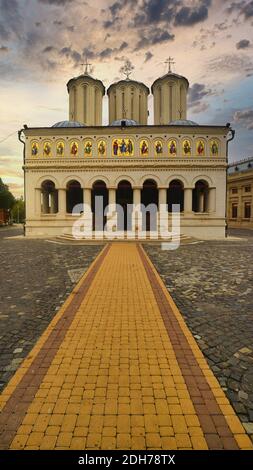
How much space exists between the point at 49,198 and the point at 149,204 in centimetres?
1224

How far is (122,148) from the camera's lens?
2658 centimetres

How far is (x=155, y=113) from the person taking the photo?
33188 millimetres

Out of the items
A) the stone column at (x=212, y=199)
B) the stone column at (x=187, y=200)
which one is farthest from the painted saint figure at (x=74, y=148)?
the stone column at (x=212, y=199)

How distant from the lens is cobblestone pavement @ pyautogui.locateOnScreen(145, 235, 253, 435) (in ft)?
11.1

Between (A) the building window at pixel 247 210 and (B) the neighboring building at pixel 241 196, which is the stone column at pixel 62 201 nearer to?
(B) the neighboring building at pixel 241 196

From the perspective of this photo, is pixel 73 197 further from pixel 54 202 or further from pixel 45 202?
pixel 45 202

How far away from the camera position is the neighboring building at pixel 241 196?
43.9m

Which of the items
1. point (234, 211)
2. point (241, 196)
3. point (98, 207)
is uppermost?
point (241, 196)

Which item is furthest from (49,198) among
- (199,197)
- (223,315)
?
(223,315)

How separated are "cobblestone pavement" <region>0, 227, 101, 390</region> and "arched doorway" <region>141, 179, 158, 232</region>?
16.8 meters

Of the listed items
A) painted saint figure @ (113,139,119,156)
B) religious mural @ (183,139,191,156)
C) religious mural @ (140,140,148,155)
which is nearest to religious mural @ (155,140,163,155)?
religious mural @ (140,140,148,155)

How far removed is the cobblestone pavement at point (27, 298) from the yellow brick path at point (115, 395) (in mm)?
270

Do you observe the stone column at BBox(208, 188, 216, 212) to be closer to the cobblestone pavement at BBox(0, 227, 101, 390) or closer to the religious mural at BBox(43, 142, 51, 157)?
the religious mural at BBox(43, 142, 51, 157)

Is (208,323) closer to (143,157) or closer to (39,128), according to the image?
(143,157)
